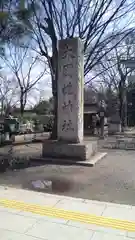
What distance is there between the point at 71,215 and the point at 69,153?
5.50m

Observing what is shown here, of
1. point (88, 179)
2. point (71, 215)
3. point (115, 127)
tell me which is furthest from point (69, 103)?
point (115, 127)

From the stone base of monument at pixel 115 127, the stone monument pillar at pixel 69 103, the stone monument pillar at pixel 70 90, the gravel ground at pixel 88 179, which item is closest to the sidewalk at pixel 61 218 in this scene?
the gravel ground at pixel 88 179

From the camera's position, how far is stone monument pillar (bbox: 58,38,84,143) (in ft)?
33.5

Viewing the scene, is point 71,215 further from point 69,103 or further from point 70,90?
point 70,90

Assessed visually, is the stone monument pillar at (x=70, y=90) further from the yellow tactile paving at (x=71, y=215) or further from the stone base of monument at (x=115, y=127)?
the stone base of monument at (x=115, y=127)

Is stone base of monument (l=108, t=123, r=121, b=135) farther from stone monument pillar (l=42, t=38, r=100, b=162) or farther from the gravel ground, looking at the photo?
the gravel ground

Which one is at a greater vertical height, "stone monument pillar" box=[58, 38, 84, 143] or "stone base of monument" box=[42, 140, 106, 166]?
"stone monument pillar" box=[58, 38, 84, 143]

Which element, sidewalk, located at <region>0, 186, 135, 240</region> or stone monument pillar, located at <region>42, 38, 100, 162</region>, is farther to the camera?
stone monument pillar, located at <region>42, 38, 100, 162</region>

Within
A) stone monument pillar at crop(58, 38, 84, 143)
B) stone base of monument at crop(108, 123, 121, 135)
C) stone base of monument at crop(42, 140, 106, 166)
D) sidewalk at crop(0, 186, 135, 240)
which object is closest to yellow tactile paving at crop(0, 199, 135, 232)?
sidewalk at crop(0, 186, 135, 240)

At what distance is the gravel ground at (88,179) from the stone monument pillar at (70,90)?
1.68 m

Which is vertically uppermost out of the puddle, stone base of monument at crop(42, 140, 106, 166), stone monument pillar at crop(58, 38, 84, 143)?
stone monument pillar at crop(58, 38, 84, 143)

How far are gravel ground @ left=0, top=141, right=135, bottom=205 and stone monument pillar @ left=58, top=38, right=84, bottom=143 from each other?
1681 mm

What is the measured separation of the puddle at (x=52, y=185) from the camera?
641cm

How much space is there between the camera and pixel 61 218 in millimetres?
4395
